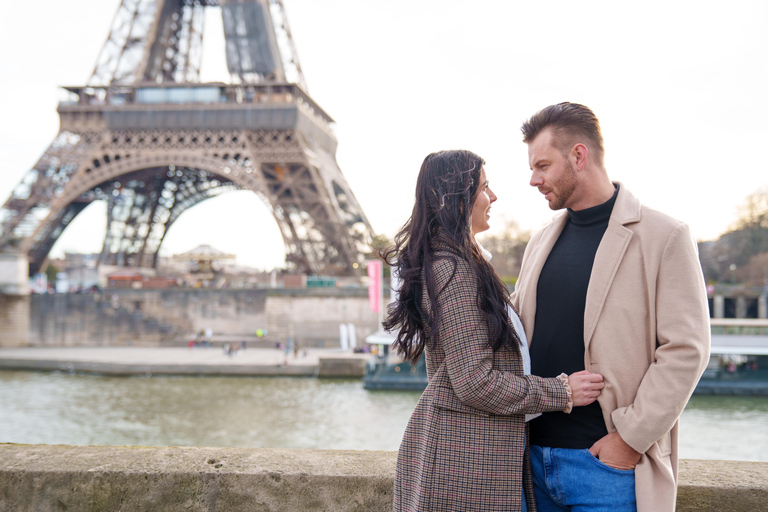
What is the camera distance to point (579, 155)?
6.14 feet

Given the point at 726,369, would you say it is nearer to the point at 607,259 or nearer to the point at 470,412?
the point at 607,259

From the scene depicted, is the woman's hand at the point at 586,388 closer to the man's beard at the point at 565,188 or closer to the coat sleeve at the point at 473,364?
the coat sleeve at the point at 473,364

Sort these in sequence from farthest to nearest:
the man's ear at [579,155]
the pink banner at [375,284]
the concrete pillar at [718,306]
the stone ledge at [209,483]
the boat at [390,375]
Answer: the concrete pillar at [718,306], the pink banner at [375,284], the boat at [390,375], the stone ledge at [209,483], the man's ear at [579,155]

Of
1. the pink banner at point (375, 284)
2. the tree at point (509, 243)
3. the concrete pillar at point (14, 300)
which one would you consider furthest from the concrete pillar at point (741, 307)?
the concrete pillar at point (14, 300)

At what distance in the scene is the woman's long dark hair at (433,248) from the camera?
5.68ft

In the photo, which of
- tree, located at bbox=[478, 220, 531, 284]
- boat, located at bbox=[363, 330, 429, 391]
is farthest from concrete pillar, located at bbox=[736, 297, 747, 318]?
boat, located at bbox=[363, 330, 429, 391]

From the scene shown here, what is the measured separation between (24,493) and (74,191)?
29.2 meters

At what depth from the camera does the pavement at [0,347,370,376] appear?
19938 mm

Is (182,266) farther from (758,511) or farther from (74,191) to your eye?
(758,511)

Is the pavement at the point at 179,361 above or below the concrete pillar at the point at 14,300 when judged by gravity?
below

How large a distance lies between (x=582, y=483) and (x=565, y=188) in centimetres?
86

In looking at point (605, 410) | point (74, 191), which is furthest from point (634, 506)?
point (74, 191)

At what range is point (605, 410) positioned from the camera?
5.61 feet

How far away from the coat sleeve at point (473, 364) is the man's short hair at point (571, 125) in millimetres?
512
